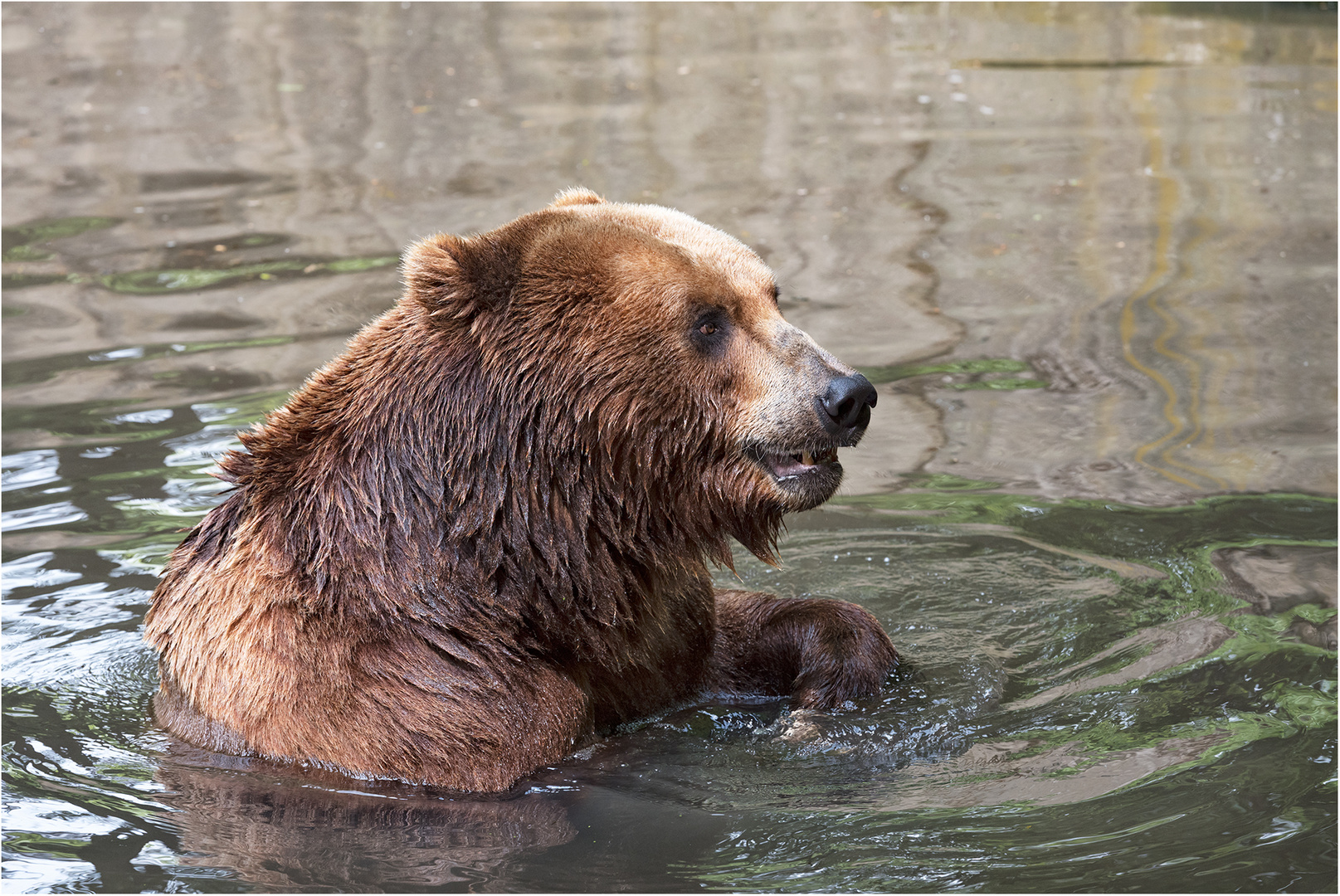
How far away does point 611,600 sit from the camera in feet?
15.4

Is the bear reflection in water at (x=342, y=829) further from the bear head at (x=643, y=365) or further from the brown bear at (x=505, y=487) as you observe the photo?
Result: the bear head at (x=643, y=365)

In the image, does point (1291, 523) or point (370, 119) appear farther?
point (370, 119)

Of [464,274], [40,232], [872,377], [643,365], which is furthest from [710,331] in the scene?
[40,232]

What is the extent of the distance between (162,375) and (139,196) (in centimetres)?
465

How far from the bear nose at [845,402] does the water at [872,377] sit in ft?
3.86

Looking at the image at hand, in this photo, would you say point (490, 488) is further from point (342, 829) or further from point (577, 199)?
point (577, 199)

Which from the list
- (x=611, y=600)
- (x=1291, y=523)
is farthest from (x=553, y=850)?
(x=1291, y=523)

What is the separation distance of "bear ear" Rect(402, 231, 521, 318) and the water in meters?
1.47

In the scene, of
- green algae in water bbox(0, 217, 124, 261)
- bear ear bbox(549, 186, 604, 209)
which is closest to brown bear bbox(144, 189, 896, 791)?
bear ear bbox(549, 186, 604, 209)

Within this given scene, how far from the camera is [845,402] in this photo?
4.50m

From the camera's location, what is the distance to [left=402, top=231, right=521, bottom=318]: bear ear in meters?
4.56

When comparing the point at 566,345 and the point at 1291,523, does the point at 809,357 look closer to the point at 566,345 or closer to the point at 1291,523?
the point at 566,345

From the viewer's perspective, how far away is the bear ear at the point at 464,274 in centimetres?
456

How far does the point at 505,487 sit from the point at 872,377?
179 inches
